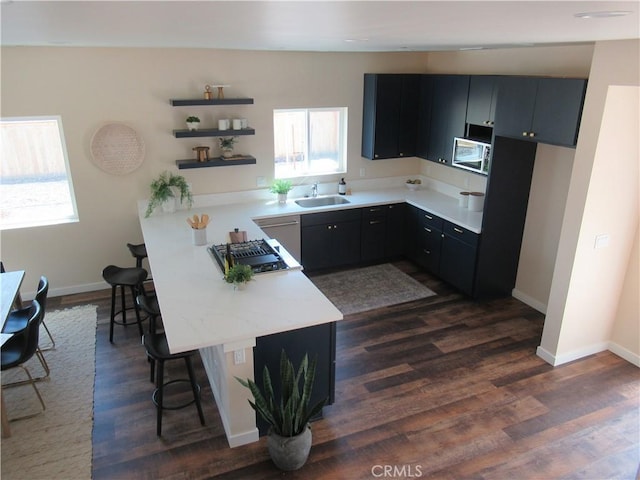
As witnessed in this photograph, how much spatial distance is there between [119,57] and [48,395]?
329 centimetres

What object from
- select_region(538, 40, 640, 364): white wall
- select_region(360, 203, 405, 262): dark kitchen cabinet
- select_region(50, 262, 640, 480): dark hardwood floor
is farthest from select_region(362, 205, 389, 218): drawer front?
select_region(538, 40, 640, 364): white wall

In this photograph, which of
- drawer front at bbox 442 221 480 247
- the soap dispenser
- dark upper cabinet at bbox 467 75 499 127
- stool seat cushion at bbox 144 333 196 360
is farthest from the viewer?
the soap dispenser

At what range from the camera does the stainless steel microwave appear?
→ 4.80 meters

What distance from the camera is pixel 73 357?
408 centimetres

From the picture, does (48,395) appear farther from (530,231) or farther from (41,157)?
(530,231)

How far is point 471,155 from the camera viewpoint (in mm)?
5062

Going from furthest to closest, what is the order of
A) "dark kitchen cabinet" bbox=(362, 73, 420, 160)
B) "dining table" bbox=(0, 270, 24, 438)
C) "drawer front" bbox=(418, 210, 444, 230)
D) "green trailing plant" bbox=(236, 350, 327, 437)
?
"dark kitchen cabinet" bbox=(362, 73, 420, 160) → "drawer front" bbox=(418, 210, 444, 230) → "dining table" bbox=(0, 270, 24, 438) → "green trailing plant" bbox=(236, 350, 327, 437)

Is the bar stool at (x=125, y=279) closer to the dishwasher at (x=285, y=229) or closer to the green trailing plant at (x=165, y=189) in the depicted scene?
the green trailing plant at (x=165, y=189)

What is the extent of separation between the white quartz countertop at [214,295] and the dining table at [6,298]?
1.07 meters

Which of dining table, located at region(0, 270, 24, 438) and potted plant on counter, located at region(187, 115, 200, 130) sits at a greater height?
potted plant on counter, located at region(187, 115, 200, 130)

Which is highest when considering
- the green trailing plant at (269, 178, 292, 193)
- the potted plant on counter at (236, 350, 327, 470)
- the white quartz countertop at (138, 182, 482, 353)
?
the green trailing plant at (269, 178, 292, 193)

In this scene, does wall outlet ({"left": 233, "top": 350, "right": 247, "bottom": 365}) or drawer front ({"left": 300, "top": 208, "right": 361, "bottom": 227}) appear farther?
drawer front ({"left": 300, "top": 208, "right": 361, "bottom": 227})

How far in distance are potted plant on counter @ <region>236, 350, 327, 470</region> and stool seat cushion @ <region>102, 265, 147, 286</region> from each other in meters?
1.79

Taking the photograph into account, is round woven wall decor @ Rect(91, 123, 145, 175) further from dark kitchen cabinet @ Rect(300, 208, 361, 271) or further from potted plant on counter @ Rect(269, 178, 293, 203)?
dark kitchen cabinet @ Rect(300, 208, 361, 271)
